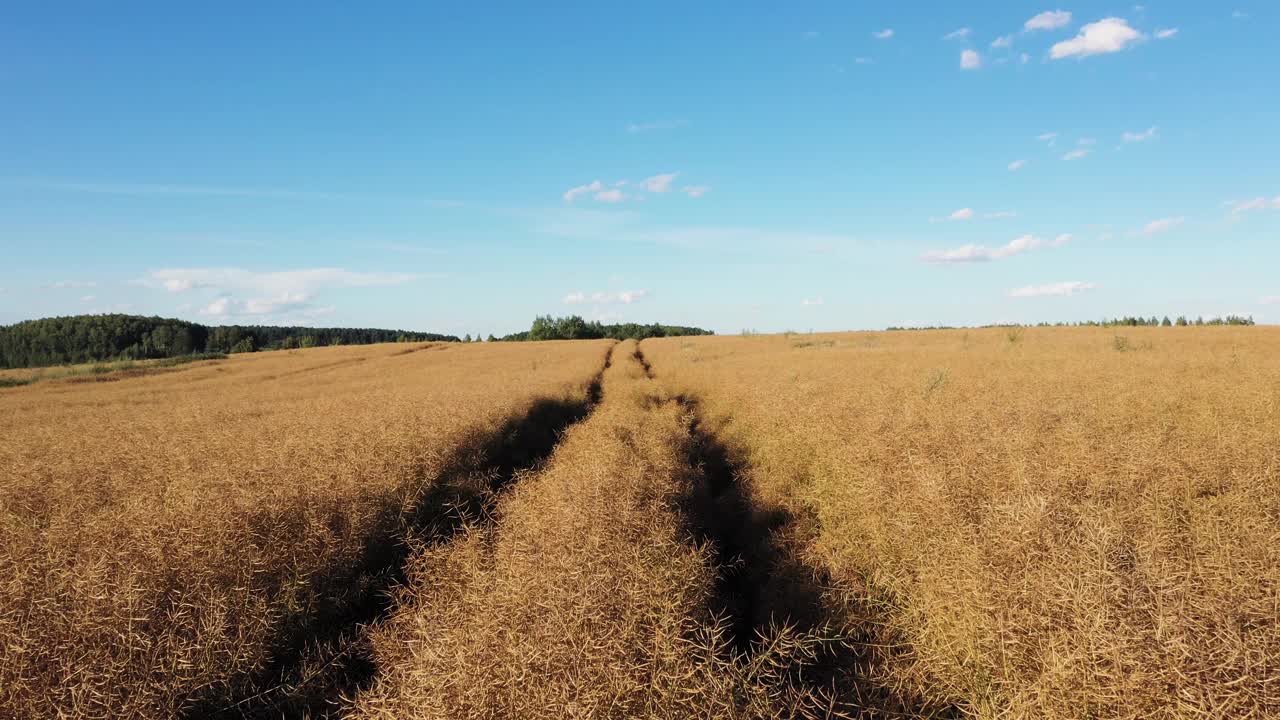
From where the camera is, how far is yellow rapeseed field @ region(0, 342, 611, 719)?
335cm

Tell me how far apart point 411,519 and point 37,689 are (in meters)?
3.54

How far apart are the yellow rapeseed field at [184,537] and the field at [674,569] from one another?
3 centimetres

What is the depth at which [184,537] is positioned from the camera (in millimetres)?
4738

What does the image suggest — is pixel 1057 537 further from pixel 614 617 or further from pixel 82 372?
pixel 82 372

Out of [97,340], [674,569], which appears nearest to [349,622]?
[674,569]

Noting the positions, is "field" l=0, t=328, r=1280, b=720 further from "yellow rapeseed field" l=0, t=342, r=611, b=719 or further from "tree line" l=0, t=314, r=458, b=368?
"tree line" l=0, t=314, r=458, b=368

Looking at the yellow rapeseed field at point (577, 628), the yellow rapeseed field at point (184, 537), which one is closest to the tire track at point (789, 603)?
the yellow rapeseed field at point (577, 628)

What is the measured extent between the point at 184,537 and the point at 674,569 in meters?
4.03

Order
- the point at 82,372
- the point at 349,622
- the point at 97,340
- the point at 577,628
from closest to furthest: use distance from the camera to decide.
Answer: the point at 577,628 < the point at 349,622 < the point at 82,372 < the point at 97,340

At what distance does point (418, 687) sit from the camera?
9.35 ft

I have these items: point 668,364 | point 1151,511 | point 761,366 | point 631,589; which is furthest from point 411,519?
point 668,364

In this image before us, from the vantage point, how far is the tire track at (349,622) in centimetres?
379

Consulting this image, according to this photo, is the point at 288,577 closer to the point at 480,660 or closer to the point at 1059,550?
the point at 480,660

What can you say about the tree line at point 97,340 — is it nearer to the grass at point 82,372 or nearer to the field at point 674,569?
the grass at point 82,372
